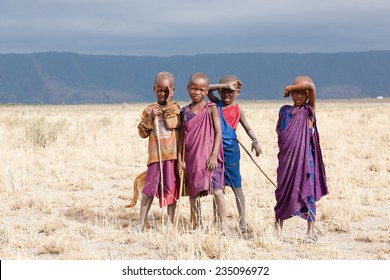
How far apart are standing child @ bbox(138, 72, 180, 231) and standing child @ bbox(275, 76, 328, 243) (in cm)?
127

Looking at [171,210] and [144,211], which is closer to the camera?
[144,211]

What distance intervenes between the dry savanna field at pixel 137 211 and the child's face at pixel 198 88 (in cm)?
147

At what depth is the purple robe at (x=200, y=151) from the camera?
751 centimetres

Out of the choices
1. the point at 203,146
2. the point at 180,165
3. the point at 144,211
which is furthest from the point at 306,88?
the point at 144,211

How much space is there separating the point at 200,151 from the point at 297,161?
110 centimetres

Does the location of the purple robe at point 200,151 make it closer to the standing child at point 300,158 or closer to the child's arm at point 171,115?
the child's arm at point 171,115

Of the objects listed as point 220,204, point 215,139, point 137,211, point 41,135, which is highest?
point 41,135

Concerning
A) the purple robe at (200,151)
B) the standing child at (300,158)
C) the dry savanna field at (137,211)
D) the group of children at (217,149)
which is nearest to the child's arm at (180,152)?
the group of children at (217,149)

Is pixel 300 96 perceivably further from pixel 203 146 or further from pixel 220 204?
pixel 220 204

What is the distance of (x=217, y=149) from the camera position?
746 cm

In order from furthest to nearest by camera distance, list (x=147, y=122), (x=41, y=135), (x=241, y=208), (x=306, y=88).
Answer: (x=41, y=135), (x=241, y=208), (x=147, y=122), (x=306, y=88)

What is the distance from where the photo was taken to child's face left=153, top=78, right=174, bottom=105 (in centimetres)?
759

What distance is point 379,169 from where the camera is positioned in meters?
13.8

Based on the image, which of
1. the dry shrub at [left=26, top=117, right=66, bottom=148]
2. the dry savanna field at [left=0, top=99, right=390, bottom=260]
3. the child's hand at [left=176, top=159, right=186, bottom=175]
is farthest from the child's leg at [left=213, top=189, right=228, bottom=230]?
the dry shrub at [left=26, top=117, right=66, bottom=148]
